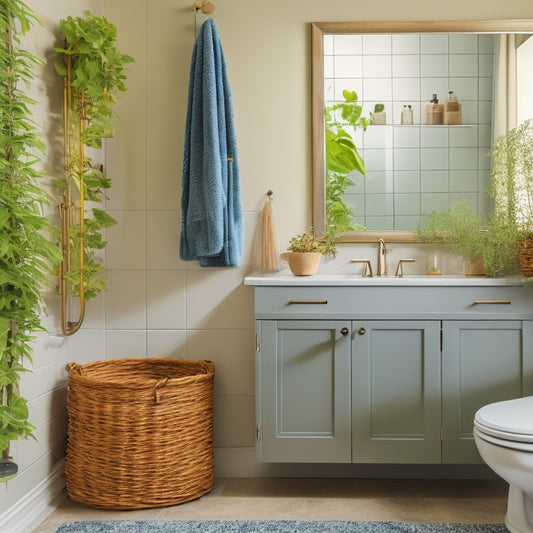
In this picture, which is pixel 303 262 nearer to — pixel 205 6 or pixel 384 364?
pixel 384 364

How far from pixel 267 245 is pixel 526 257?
3.39 ft

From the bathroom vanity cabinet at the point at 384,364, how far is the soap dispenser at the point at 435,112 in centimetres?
75

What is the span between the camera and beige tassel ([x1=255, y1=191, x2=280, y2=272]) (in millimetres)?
2752

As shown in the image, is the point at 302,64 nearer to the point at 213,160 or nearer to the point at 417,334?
the point at 213,160

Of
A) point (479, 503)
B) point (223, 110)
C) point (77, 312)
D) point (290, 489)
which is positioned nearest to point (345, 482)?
point (290, 489)

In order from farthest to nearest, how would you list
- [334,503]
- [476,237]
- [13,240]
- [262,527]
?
1. [476,237]
2. [334,503]
3. [262,527]
4. [13,240]

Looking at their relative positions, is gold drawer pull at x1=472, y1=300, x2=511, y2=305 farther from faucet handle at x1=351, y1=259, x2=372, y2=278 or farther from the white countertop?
faucet handle at x1=351, y1=259, x2=372, y2=278

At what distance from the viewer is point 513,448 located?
6.09 ft

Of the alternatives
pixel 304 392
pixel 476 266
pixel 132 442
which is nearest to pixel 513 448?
pixel 304 392

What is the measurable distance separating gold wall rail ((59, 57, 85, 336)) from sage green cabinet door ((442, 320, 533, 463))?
4.66 feet

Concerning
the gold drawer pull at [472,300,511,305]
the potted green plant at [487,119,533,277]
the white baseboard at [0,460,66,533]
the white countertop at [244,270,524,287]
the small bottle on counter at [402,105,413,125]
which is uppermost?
the small bottle on counter at [402,105,413,125]

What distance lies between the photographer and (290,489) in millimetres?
2645

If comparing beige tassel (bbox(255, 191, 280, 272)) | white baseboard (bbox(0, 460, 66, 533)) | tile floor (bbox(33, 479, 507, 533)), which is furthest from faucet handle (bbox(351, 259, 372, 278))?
white baseboard (bbox(0, 460, 66, 533))

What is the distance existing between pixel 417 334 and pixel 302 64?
1.26 m
